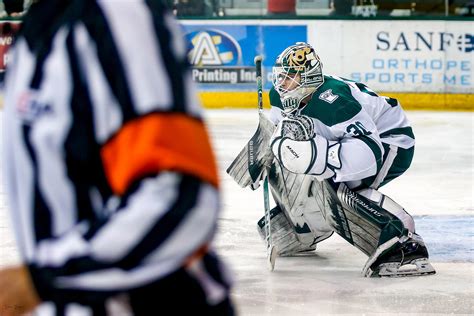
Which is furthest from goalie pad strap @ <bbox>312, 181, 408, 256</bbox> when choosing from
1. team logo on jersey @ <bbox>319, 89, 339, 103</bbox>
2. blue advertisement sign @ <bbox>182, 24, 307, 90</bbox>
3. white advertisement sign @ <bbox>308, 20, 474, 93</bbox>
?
blue advertisement sign @ <bbox>182, 24, 307, 90</bbox>

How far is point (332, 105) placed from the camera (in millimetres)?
4906

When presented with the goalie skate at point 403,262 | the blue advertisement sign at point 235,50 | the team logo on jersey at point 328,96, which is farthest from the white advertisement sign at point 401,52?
the team logo on jersey at point 328,96

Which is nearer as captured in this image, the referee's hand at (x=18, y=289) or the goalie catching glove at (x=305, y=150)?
the referee's hand at (x=18, y=289)

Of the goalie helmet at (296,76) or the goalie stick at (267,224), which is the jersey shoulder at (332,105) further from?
the goalie stick at (267,224)

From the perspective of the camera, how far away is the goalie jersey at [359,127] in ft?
16.0

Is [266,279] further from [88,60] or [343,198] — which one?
[88,60]

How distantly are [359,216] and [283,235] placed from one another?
1.86 feet

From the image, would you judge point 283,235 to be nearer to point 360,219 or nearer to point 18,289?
point 360,219

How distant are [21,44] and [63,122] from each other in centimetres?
13

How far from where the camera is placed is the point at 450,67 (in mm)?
12422

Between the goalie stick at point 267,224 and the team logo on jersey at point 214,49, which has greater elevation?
the goalie stick at point 267,224

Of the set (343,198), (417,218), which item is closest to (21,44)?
(343,198)

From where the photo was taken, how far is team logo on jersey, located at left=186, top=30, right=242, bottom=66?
504 inches

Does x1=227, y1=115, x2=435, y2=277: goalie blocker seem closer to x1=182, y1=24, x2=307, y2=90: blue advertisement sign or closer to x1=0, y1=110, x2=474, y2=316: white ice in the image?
x1=0, y1=110, x2=474, y2=316: white ice
